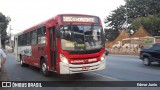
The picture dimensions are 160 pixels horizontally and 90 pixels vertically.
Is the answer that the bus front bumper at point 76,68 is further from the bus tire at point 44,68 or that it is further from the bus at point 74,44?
the bus tire at point 44,68

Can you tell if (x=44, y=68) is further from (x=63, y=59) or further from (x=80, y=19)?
(x=80, y=19)

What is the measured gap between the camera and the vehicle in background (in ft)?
59.2

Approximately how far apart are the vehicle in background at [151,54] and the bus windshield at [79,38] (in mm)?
7164

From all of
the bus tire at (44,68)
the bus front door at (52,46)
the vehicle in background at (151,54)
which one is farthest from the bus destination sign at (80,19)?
the vehicle in background at (151,54)

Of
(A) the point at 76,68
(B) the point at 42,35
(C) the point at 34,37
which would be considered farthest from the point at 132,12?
(A) the point at 76,68

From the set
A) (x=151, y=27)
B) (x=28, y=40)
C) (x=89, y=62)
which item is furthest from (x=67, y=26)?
(x=151, y=27)

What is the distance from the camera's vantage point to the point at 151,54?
730 inches

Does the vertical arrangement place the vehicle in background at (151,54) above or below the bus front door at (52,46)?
below

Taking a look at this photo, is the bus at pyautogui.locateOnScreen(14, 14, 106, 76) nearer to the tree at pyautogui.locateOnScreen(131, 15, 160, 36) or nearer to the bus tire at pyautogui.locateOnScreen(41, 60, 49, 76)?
the bus tire at pyautogui.locateOnScreen(41, 60, 49, 76)

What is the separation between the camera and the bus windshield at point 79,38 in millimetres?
11547

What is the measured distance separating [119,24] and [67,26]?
57750 millimetres

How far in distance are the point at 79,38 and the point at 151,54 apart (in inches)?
332

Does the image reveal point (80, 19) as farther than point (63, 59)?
Yes

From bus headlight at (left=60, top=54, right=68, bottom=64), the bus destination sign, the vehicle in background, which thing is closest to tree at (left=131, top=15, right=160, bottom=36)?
the vehicle in background
